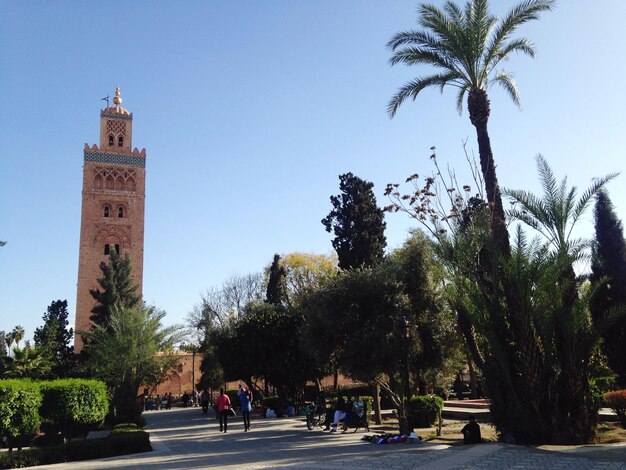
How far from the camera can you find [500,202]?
14242 millimetres

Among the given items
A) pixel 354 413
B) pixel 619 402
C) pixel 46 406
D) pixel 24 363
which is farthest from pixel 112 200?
pixel 619 402

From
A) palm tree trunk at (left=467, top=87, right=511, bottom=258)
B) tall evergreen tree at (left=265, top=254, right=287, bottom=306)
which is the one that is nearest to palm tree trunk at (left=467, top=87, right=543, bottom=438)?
palm tree trunk at (left=467, top=87, right=511, bottom=258)

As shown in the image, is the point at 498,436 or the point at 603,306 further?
the point at 603,306

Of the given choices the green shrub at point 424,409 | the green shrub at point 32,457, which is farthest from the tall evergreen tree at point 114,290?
the green shrub at point 32,457

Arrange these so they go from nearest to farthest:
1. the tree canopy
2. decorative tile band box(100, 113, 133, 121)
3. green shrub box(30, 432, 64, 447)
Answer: green shrub box(30, 432, 64, 447) → the tree canopy → decorative tile band box(100, 113, 133, 121)

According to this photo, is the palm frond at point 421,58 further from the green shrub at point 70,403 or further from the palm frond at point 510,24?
the green shrub at point 70,403

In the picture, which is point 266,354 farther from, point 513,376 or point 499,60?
point 499,60

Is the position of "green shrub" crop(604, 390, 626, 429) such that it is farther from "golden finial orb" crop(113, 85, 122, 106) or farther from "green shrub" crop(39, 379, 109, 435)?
"golden finial orb" crop(113, 85, 122, 106)

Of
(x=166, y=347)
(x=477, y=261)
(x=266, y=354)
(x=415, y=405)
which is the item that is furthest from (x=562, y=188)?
(x=166, y=347)

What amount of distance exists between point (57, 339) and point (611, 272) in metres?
40.3

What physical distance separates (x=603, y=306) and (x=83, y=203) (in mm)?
45308

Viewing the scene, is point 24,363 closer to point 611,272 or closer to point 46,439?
point 46,439

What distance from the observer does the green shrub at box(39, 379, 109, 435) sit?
1576 centimetres

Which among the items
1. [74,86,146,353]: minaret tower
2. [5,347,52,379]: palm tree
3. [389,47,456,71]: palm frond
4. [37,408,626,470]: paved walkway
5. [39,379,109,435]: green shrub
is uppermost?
[74,86,146,353]: minaret tower
